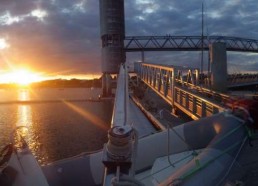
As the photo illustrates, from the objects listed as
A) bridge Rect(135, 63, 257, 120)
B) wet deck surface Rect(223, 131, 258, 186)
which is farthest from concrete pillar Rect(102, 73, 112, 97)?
wet deck surface Rect(223, 131, 258, 186)

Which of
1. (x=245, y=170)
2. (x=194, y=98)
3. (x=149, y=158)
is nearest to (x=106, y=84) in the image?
(x=194, y=98)

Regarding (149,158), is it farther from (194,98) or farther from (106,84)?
(106,84)

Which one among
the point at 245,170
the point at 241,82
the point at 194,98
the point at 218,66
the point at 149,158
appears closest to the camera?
the point at 245,170

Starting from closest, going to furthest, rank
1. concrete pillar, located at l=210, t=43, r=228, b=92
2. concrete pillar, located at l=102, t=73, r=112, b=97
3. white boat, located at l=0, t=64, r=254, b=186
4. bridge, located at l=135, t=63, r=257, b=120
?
white boat, located at l=0, t=64, r=254, b=186, bridge, located at l=135, t=63, r=257, b=120, concrete pillar, located at l=210, t=43, r=228, b=92, concrete pillar, located at l=102, t=73, r=112, b=97

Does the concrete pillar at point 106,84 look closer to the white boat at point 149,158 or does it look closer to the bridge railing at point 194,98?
the bridge railing at point 194,98

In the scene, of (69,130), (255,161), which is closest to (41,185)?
(255,161)

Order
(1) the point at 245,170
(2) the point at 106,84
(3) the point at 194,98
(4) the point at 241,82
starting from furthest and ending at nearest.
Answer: (2) the point at 106,84
(4) the point at 241,82
(3) the point at 194,98
(1) the point at 245,170

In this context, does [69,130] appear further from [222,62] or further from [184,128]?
[184,128]

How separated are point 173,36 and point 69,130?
2988 inches

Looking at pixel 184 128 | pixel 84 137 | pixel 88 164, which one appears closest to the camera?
pixel 184 128

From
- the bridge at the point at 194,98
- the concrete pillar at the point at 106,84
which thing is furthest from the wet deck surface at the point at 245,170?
the concrete pillar at the point at 106,84

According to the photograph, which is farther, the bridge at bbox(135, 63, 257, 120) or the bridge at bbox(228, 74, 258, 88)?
the bridge at bbox(228, 74, 258, 88)

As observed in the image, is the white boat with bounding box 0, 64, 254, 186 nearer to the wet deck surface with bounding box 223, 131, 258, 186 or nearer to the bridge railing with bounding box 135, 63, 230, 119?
the wet deck surface with bounding box 223, 131, 258, 186

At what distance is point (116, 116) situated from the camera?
24.1 ft
